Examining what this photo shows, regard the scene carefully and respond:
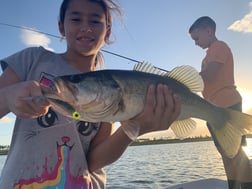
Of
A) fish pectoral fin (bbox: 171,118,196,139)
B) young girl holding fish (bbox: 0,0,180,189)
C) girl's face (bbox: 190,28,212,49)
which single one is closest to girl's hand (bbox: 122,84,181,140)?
young girl holding fish (bbox: 0,0,180,189)

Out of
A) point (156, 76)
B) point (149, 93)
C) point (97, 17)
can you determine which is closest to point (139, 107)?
point (149, 93)

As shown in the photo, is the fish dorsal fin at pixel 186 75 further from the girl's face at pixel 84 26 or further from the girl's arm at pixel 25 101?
the girl's arm at pixel 25 101

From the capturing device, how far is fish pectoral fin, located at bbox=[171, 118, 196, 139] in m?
2.48

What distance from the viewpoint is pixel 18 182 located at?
2104 mm

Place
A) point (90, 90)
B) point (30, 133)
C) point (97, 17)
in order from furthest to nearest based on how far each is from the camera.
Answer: point (97, 17) < point (30, 133) < point (90, 90)

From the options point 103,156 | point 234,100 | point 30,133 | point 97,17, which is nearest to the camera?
point 30,133

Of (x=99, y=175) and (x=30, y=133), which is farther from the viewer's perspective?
(x=99, y=175)

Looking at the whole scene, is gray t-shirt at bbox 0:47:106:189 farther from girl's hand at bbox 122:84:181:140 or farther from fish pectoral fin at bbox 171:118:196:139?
fish pectoral fin at bbox 171:118:196:139

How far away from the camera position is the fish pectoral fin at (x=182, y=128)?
8.14ft

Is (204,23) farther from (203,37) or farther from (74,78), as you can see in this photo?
(74,78)

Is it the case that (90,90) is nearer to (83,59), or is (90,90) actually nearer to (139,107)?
(139,107)

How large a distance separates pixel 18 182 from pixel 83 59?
108 cm

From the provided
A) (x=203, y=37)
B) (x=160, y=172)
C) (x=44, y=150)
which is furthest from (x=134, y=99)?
(x=160, y=172)

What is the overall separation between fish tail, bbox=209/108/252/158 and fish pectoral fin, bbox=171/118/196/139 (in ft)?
0.70
